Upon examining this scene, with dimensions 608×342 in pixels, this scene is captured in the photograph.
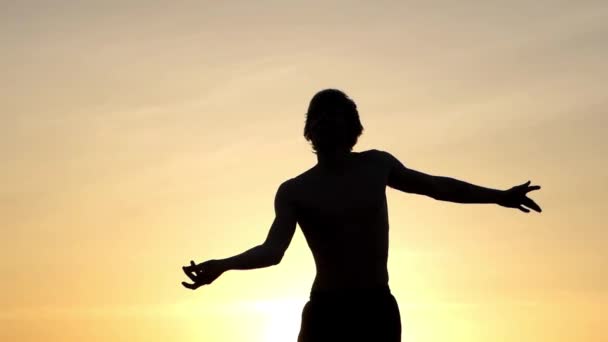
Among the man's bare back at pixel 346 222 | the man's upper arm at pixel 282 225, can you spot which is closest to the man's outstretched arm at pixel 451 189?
the man's bare back at pixel 346 222

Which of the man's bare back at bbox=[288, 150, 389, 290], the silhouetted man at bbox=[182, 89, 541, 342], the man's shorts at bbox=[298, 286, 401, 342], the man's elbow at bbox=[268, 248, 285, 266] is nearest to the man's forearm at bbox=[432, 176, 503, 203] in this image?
the silhouetted man at bbox=[182, 89, 541, 342]

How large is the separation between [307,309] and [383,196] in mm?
737

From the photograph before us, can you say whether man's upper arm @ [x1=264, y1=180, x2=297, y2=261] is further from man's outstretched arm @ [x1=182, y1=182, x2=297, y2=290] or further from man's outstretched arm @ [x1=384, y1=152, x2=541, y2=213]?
man's outstretched arm @ [x1=384, y1=152, x2=541, y2=213]

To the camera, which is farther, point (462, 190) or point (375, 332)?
point (462, 190)

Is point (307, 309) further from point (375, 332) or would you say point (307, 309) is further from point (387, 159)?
point (387, 159)

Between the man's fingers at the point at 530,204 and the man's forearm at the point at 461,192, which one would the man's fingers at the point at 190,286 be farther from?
the man's fingers at the point at 530,204

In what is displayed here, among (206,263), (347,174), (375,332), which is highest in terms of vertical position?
(347,174)

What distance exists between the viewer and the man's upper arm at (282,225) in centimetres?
622

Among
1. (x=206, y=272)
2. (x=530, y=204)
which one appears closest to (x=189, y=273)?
(x=206, y=272)

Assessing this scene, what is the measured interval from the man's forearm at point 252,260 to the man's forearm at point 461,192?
1.04 metres

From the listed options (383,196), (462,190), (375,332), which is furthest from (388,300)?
(462,190)

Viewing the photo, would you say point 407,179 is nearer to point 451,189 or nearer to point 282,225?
point 451,189

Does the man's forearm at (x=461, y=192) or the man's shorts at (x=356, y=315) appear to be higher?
the man's forearm at (x=461, y=192)

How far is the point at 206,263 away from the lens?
6.16 meters
